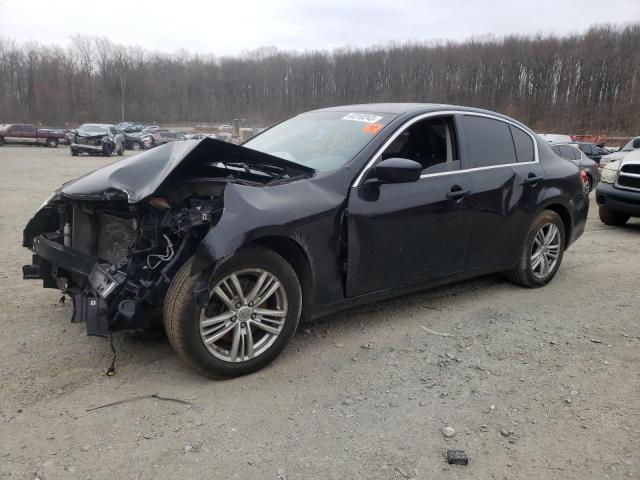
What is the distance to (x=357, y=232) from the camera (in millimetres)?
3438

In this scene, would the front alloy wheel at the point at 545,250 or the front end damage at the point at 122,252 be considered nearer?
the front end damage at the point at 122,252

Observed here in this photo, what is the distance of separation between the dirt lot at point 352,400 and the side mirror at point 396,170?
1175mm

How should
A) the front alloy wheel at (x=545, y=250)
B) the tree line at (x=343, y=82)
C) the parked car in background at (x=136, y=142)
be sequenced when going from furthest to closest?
the tree line at (x=343, y=82)
the parked car in background at (x=136, y=142)
the front alloy wheel at (x=545, y=250)

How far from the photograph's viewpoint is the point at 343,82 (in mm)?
103812

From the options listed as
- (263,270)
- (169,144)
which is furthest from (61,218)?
(263,270)

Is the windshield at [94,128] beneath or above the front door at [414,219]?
above

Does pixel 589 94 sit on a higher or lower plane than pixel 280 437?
higher

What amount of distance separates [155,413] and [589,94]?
92.5m

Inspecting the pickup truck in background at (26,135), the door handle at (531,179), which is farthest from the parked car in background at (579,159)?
the pickup truck in background at (26,135)

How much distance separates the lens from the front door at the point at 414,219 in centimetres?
349

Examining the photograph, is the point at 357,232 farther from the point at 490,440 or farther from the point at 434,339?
the point at 490,440

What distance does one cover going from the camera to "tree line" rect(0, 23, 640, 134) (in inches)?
3169

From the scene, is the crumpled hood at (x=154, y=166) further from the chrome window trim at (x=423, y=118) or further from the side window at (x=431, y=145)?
the side window at (x=431, y=145)

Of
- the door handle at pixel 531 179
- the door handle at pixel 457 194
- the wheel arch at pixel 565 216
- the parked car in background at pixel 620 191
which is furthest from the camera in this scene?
the parked car in background at pixel 620 191
